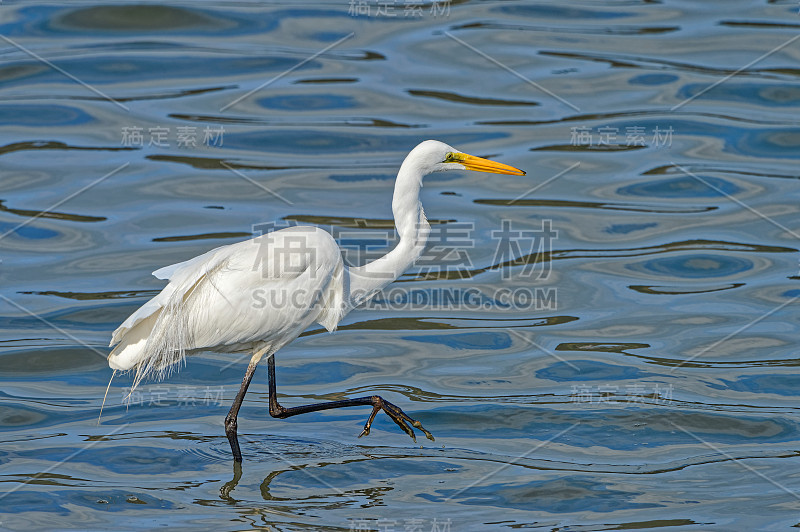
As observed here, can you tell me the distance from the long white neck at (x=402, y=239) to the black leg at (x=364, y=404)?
2.40 ft

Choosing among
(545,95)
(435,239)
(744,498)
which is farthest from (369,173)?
(744,498)

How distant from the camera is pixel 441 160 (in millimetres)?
7254

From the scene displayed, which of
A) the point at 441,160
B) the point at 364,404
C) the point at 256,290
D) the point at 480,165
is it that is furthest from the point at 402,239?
the point at 364,404

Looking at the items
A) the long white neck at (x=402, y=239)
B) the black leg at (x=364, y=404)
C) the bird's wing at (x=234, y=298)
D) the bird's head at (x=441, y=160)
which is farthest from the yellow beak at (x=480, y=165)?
the black leg at (x=364, y=404)

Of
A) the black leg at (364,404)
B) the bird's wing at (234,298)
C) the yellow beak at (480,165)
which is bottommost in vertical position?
the black leg at (364,404)

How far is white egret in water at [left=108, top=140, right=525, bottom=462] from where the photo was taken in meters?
7.17

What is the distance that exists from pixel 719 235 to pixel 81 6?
1136cm

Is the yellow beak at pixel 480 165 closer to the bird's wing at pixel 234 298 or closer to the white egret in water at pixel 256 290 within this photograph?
the white egret in water at pixel 256 290

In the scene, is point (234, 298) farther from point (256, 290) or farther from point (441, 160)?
point (441, 160)

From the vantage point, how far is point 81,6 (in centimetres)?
1744

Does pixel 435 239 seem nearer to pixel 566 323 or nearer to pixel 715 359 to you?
pixel 566 323

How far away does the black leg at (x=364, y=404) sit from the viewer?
7.27m

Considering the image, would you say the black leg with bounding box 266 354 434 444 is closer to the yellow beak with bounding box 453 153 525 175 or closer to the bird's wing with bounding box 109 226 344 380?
the bird's wing with bounding box 109 226 344 380

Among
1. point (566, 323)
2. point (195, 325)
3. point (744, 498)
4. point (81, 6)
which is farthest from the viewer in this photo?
point (81, 6)
